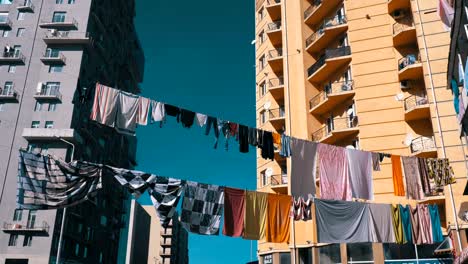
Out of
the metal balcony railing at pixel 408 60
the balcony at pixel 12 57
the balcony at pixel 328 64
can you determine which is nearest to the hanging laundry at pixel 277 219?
the metal balcony railing at pixel 408 60

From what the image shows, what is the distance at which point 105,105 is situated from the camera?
1633cm

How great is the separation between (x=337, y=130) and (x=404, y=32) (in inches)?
317

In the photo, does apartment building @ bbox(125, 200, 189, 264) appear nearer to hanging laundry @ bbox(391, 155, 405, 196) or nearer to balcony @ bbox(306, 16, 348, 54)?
balcony @ bbox(306, 16, 348, 54)

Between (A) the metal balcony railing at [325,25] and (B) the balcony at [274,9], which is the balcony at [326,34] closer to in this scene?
(A) the metal balcony railing at [325,25]

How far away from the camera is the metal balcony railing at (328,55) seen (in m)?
31.9

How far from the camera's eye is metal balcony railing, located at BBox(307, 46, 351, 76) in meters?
31.9

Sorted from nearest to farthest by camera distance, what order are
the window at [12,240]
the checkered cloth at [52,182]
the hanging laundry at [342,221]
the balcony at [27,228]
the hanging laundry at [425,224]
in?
1. the checkered cloth at [52,182]
2. the hanging laundry at [342,221]
3. the hanging laundry at [425,224]
4. the balcony at [27,228]
5. the window at [12,240]

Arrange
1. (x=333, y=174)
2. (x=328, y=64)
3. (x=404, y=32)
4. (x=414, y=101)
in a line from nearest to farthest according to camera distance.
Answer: (x=333, y=174) → (x=414, y=101) → (x=404, y=32) → (x=328, y=64)

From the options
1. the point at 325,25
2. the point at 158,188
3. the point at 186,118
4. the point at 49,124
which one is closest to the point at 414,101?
the point at 325,25

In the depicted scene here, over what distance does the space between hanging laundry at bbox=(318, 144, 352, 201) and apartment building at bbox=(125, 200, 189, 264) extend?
77.7 meters

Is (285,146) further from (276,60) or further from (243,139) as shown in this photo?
(276,60)

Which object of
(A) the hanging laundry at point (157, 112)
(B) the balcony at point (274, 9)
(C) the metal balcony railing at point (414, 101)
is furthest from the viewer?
(B) the balcony at point (274, 9)

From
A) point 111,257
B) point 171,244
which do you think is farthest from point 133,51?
point 171,244

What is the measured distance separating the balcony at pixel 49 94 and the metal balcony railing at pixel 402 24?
42194 millimetres
